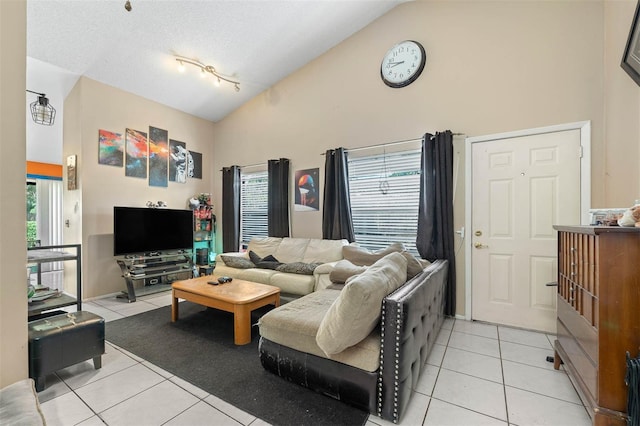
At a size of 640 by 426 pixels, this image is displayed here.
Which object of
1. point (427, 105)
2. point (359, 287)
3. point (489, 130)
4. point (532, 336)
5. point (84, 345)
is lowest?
point (532, 336)

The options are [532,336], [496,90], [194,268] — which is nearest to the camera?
[532,336]

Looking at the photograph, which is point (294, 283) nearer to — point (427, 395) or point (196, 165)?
point (427, 395)

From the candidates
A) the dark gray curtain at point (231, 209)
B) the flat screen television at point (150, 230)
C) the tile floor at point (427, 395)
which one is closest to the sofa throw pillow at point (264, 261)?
the dark gray curtain at point (231, 209)

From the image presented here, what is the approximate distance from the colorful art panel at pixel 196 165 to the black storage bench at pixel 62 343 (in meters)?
3.60

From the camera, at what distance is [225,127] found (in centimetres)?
558

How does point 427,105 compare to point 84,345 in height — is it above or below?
above

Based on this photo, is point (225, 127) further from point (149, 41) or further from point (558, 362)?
point (558, 362)

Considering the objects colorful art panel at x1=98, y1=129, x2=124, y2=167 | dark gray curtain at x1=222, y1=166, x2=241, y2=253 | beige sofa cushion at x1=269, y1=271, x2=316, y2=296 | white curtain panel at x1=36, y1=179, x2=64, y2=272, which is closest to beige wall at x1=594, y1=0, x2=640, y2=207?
beige sofa cushion at x1=269, y1=271, x2=316, y2=296

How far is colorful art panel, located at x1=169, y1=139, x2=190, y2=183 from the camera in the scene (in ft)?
16.4

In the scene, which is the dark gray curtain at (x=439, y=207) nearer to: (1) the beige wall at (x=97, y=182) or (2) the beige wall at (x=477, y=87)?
(2) the beige wall at (x=477, y=87)

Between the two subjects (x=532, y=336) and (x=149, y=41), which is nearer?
(x=532, y=336)

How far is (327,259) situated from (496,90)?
2.89 metres

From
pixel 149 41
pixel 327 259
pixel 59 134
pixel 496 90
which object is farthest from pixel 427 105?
pixel 59 134

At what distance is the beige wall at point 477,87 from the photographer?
8.22 feet
